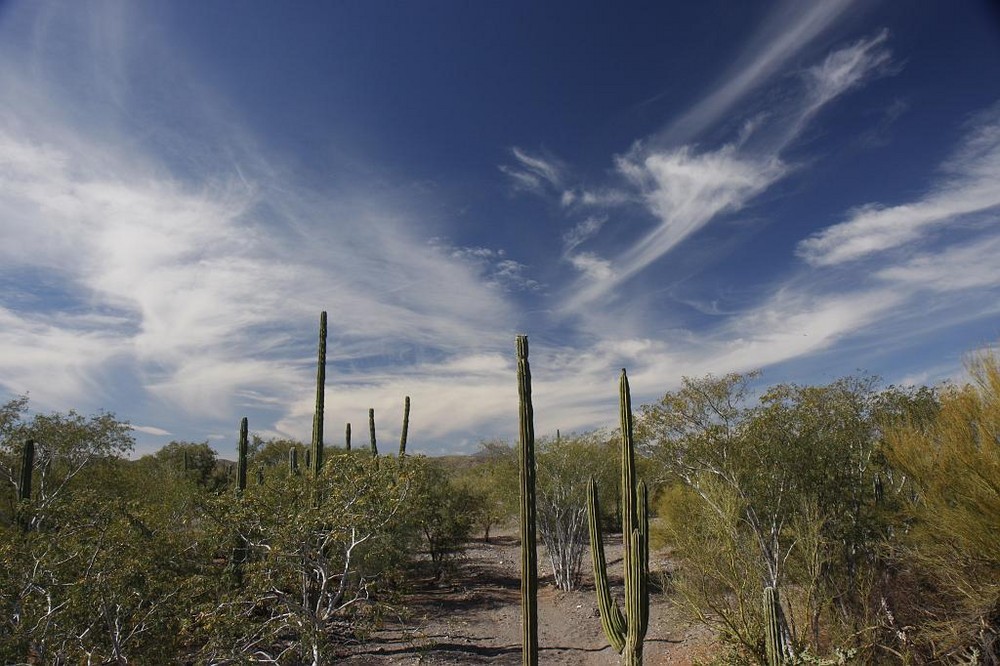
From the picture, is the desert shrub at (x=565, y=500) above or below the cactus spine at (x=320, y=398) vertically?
below

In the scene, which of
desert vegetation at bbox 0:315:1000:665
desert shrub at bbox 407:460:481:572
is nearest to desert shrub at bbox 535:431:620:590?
desert shrub at bbox 407:460:481:572

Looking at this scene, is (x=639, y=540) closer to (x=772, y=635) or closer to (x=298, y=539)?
(x=772, y=635)

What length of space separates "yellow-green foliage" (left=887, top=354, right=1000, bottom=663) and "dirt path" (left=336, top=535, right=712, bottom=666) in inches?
186

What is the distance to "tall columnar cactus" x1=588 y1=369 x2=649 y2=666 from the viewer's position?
850 centimetres

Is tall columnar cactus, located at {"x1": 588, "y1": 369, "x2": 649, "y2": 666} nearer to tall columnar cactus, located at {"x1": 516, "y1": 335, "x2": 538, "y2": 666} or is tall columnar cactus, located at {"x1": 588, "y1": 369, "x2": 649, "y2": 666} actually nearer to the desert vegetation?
the desert vegetation

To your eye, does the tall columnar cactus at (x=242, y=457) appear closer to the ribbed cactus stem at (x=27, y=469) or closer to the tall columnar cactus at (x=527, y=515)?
the ribbed cactus stem at (x=27, y=469)

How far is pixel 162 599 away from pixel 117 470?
39.6 ft

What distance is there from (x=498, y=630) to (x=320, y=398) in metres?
9.00

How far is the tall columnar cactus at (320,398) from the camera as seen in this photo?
15803 millimetres

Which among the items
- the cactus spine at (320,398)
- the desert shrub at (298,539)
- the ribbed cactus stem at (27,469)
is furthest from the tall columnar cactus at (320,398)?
the ribbed cactus stem at (27,469)

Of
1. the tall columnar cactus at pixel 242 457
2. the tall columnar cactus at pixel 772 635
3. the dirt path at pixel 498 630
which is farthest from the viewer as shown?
the tall columnar cactus at pixel 242 457

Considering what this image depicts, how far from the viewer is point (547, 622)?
17531 millimetres

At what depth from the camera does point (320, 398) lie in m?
16.3

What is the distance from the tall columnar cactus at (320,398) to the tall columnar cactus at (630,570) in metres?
9.18
